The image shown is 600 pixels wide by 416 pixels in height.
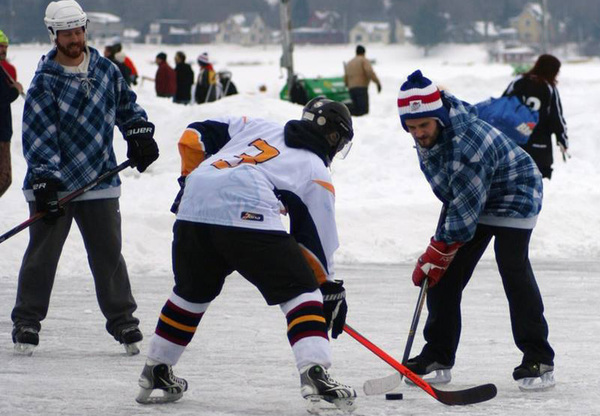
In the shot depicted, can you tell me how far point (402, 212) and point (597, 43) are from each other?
91.3 meters

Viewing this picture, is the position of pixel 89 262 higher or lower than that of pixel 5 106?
lower

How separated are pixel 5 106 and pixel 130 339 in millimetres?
2358

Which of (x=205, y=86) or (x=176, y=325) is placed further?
(x=205, y=86)

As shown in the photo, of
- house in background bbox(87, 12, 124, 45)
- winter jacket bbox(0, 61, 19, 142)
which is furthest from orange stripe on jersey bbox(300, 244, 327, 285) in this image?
house in background bbox(87, 12, 124, 45)

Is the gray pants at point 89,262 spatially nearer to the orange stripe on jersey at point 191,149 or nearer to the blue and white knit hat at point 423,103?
the orange stripe on jersey at point 191,149

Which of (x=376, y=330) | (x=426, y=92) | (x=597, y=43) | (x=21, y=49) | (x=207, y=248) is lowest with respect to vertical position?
(x=597, y=43)

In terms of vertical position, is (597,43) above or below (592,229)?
below

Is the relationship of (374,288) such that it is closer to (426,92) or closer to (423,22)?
(426,92)

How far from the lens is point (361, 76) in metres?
20.2

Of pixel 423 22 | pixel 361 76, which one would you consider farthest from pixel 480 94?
pixel 423 22

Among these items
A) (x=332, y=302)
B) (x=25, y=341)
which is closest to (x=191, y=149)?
(x=332, y=302)

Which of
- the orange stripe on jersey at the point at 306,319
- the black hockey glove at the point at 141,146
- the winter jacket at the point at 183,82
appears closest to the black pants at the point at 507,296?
the orange stripe on jersey at the point at 306,319

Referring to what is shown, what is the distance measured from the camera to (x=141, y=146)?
559cm

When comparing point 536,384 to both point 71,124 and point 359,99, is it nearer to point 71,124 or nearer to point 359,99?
point 71,124
